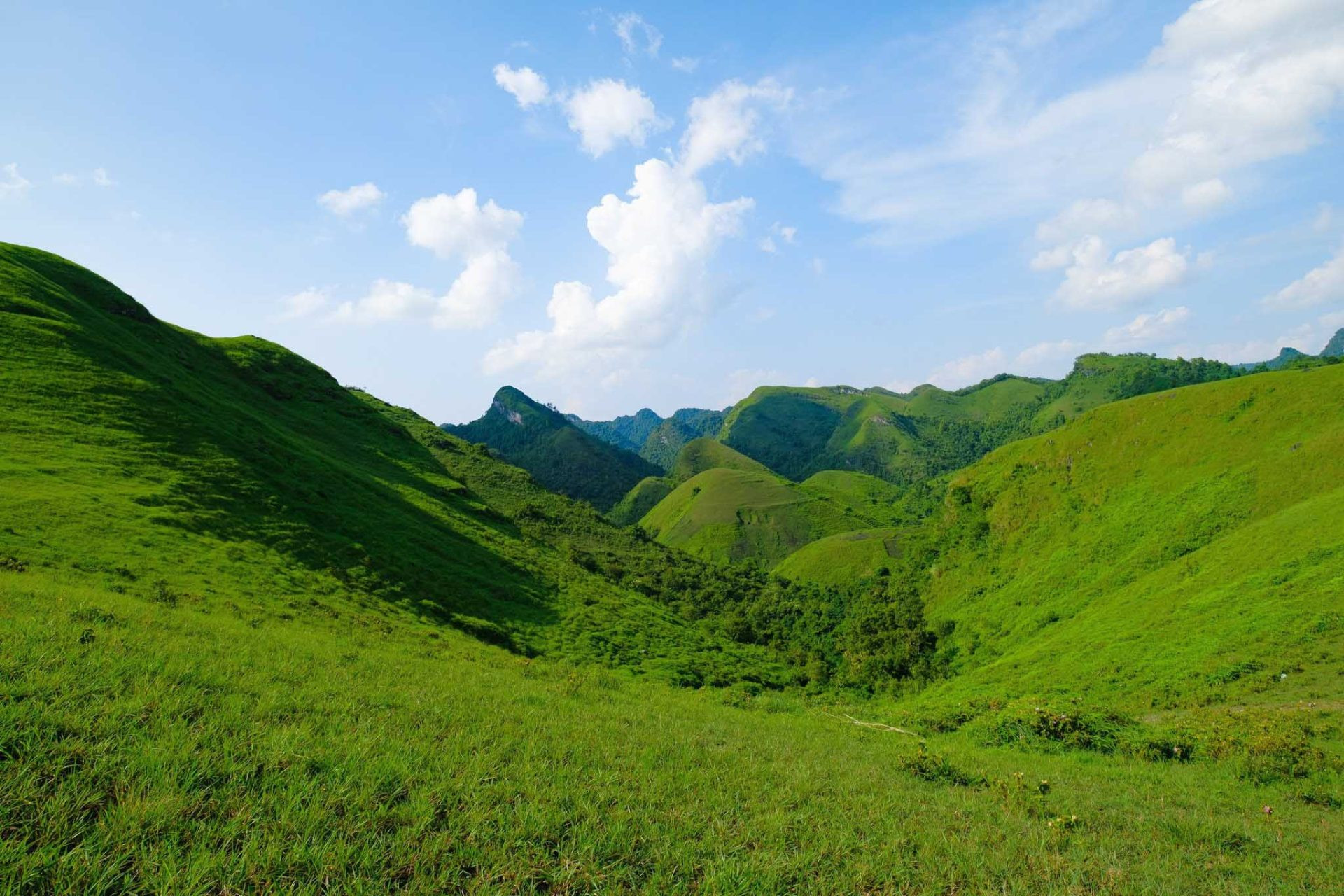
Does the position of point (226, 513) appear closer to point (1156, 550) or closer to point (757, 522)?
point (1156, 550)

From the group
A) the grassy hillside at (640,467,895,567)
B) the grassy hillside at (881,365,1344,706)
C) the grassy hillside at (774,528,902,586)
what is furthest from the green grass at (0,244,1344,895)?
the grassy hillside at (640,467,895,567)

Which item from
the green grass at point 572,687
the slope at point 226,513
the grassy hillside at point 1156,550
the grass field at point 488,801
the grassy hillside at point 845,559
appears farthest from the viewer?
the grassy hillside at point 845,559

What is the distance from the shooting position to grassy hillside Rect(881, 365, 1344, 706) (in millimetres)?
27453

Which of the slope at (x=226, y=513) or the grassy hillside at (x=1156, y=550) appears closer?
the slope at (x=226, y=513)

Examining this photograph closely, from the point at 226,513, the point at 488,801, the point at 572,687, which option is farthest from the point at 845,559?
the point at 488,801

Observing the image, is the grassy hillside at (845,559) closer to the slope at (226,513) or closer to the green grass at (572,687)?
the green grass at (572,687)

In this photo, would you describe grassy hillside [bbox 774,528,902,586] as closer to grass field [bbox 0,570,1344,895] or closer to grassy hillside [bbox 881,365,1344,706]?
grassy hillside [bbox 881,365,1344,706]

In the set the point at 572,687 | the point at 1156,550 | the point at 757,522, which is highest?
the point at 1156,550

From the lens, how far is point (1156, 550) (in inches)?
1891

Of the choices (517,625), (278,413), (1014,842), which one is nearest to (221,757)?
(1014,842)

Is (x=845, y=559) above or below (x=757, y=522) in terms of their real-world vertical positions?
below

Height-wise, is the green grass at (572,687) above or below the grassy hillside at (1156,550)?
below

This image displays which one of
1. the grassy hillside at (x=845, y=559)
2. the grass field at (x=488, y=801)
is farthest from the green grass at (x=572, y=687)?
the grassy hillside at (x=845, y=559)

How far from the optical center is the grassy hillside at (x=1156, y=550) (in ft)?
90.1
